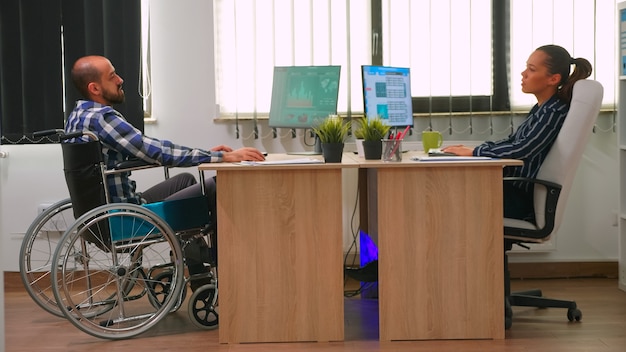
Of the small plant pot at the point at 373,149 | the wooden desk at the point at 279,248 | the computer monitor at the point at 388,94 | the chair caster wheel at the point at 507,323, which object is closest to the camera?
the wooden desk at the point at 279,248

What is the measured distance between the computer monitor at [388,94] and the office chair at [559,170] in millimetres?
1024

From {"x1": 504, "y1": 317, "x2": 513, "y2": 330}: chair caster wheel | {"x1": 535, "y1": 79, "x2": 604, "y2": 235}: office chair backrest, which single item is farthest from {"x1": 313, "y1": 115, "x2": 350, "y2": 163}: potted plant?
{"x1": 504, "y1": 317, "x2": 513, "y2": 330}: chair caster wheel

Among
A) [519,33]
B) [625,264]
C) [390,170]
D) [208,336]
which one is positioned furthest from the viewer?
[519,33]

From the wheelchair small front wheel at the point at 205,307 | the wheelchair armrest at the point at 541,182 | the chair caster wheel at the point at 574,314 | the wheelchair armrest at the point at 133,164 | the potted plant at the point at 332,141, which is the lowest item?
the chair caster wheel at the point at 574,314

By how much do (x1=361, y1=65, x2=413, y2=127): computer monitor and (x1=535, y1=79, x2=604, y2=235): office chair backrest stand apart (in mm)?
1071

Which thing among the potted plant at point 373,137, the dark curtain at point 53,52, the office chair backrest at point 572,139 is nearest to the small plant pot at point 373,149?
the potted plant at point 373,137

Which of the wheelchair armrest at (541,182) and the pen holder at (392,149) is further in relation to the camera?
the wheelchair armrest at (541,182)

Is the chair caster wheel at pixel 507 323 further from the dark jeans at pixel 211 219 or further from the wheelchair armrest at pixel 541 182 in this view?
the dark jeans at pixel 211 219

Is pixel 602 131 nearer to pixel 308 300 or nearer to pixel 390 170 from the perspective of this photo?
pixel 390 170

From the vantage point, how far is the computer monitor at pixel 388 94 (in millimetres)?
4258

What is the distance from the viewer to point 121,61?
14.7ft

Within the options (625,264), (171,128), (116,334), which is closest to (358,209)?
(171,128)

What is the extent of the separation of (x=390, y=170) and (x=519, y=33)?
1.74 metres

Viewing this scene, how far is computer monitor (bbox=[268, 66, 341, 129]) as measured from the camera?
4.32 meters
